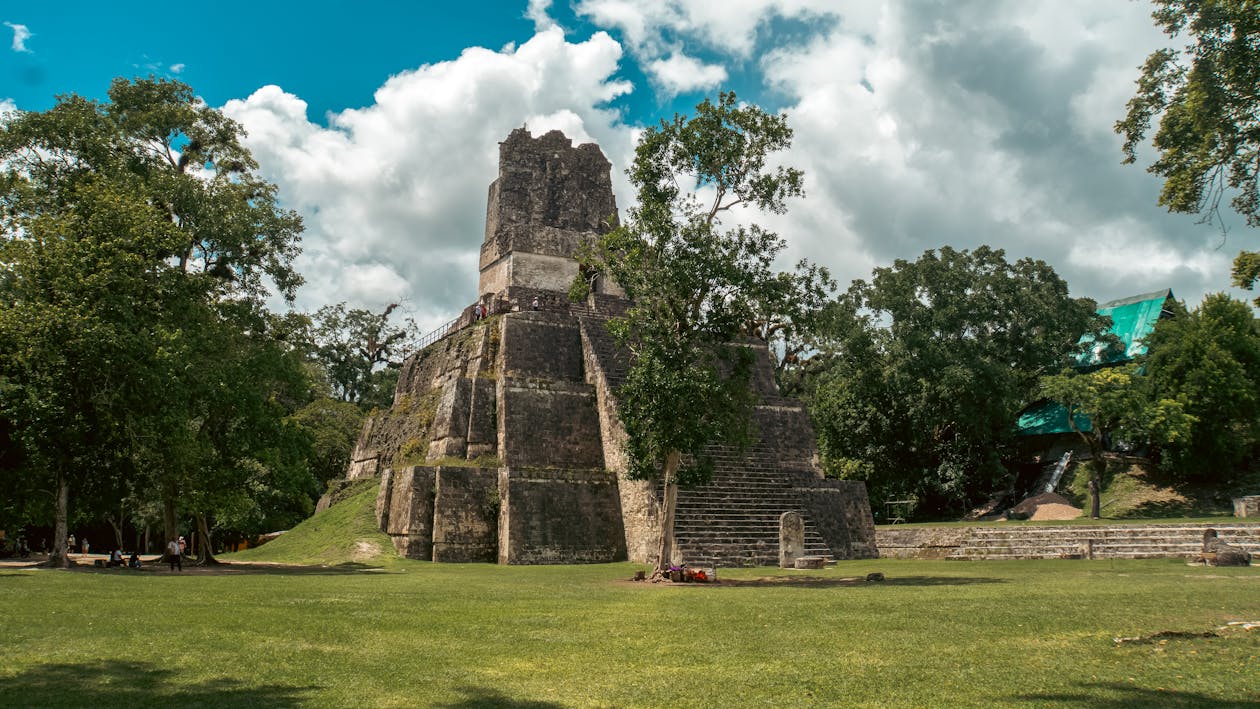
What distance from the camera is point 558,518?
19.8m

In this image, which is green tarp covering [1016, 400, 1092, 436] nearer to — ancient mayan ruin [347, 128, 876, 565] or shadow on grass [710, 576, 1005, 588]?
ancient mayan ruin [347, 128, 876, 565]

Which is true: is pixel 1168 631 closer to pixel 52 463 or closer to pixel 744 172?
pixel 744 172

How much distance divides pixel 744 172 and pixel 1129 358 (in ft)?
79.3

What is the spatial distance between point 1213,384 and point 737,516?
18575mm

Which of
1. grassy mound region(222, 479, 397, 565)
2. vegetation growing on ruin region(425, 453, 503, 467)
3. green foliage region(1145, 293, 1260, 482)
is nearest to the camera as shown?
grassy mound region(222, 479, 397, 565)

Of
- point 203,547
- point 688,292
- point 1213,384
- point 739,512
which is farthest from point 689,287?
point 1213,384

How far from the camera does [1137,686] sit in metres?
5.18

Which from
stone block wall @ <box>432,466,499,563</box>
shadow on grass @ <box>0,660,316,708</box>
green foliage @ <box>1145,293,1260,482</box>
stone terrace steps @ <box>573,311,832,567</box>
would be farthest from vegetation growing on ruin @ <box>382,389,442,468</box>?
green foliage @ <box>1145,293,1260,482</box>

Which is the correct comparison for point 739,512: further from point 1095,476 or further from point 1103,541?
point 1095,476

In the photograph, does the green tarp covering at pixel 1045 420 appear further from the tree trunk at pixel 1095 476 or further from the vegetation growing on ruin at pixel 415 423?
the vegetation growing on ruin at pixel 415 423

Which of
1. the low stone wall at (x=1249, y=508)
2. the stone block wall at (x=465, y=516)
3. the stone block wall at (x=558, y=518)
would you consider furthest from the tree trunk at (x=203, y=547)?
the low stone wall at (x=1249, y=508)

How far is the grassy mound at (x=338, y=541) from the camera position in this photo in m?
19.6

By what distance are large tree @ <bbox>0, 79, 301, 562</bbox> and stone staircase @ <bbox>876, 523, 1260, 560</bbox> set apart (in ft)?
56.8

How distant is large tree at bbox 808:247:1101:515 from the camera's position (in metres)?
30.7
